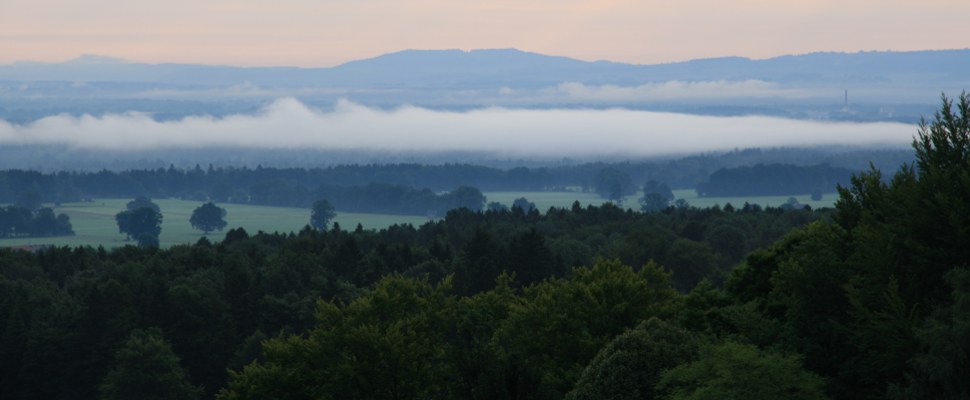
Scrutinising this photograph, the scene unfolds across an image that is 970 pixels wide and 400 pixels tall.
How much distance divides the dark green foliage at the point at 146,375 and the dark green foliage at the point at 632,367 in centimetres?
3521

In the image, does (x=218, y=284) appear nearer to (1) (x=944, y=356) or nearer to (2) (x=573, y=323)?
(2) (x=573, y=323)

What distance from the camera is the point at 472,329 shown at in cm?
5778

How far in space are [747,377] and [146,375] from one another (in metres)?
43.2

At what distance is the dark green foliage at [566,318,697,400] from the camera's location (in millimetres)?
40688

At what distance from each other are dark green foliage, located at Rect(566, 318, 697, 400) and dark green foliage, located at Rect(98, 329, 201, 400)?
116 feet

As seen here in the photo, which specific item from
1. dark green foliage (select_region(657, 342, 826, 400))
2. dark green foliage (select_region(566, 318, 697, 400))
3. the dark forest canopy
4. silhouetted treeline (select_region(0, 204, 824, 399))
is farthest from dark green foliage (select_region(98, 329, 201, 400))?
dark green foliage (select_region(657, 342, 826, 400))

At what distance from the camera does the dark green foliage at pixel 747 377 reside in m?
35.5

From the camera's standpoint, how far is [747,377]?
35.4m

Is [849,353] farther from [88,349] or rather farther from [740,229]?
[740,229]

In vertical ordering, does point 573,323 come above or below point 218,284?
above

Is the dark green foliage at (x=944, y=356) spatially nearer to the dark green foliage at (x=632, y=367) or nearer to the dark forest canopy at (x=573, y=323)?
the dark forest canopy at (x=573, y=323)

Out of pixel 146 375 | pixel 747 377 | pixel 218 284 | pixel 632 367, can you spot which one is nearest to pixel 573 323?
pixel 632 367

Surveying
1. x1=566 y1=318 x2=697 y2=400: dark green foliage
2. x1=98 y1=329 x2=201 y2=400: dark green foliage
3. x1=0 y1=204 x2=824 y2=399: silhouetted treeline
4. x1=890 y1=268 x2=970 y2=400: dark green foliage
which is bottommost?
x1=98 y1=329 x2=201 y2=400: dark green foliage

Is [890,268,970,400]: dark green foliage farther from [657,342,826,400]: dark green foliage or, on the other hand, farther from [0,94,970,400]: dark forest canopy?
[657,342,826,400]: dark green foliage
